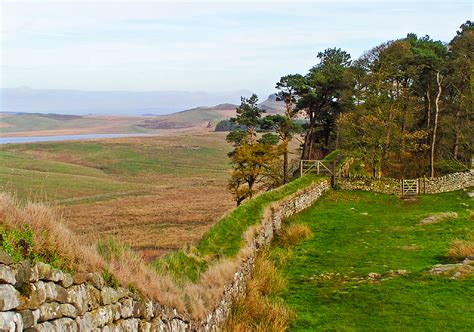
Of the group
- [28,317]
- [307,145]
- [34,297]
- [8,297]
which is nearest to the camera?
[8,297]

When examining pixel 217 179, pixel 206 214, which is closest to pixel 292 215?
pixel 206 214

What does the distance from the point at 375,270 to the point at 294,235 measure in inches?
227

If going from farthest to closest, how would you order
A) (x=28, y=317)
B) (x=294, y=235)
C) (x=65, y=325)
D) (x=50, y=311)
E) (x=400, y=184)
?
(x=400, y=184) → (x=294, y=235) → (x=65, y=325) → (x=50, y=311) → (x=28, y=317)

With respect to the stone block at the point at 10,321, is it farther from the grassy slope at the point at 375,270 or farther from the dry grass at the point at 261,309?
the grassy slope at the point at 375,270

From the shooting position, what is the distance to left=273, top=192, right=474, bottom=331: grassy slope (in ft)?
40.8

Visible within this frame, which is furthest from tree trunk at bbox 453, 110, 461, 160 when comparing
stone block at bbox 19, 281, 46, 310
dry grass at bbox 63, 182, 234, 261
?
stone block at bbox 19, 281, 46, 310

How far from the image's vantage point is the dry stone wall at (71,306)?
4739mm

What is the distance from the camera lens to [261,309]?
41.5ft

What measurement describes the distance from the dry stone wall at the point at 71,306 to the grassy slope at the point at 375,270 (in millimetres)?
4771

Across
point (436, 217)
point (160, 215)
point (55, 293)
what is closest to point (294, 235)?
point (436, 217)

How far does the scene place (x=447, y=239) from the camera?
20453 millimetres

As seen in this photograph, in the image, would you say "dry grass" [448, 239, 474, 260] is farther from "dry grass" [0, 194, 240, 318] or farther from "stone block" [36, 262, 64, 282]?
"stone block" [36, 262, 64, 282]

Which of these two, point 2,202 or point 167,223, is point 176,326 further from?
point 167,223

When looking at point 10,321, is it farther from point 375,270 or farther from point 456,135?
point 456,135
